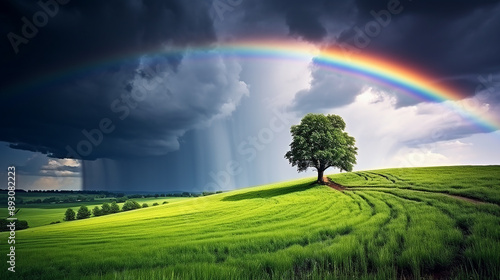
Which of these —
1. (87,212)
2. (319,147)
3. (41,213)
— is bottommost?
(41,213)

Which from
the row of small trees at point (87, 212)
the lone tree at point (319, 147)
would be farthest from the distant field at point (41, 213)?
the lone tree at point (319, 147)

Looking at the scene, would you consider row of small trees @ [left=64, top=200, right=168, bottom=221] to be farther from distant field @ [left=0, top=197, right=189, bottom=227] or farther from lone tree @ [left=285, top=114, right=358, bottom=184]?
lone tree @ [left=285, top=114, right=358, bottom=184]

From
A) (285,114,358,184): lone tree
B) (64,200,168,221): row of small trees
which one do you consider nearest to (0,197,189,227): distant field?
(64,200,168,221): row of small trees

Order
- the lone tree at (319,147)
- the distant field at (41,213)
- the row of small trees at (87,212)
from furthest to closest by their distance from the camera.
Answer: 1. the row of small trees at (87,212)
2. the distant field at (41,213)
3. the lone tree at (319,147)

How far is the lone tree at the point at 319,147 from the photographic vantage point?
42.0 m

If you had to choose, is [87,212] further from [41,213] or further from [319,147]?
[319,147]

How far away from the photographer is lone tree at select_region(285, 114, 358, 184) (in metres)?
42.0

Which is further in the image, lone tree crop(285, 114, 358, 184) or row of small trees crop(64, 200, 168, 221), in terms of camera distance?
row of small trees crop(64, 200, 168, 221)

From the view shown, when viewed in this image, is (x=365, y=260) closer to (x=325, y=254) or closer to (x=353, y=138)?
(x=325, y=254)

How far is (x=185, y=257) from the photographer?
1045 cm

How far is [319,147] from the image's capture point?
1708 inches

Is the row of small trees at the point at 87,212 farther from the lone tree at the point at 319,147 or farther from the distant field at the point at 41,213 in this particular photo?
the lone tree at the point at 319,147

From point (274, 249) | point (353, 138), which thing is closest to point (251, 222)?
point (274, 249)

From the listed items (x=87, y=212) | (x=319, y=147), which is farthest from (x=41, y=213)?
(x=319, y=147)
